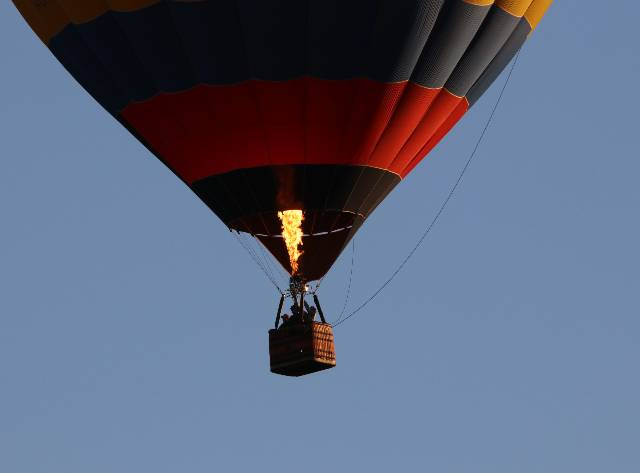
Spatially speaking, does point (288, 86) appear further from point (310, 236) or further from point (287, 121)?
point (310, 236)

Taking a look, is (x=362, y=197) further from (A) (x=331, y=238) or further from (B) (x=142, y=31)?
(B) (x=142, y=31)

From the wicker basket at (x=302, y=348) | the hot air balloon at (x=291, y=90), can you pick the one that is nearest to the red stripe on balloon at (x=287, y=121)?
the hot air balloon at (x=291, y=90)

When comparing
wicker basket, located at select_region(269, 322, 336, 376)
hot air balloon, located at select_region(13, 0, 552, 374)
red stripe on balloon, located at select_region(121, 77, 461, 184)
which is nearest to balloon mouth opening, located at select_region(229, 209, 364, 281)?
hot air balloon, located at select_region(13, 0, 552, 374)

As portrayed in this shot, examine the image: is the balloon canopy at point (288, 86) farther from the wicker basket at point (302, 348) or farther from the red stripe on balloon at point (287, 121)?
the wicker basket at point (302, 348)

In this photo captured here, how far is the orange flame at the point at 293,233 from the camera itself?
39.0 metres

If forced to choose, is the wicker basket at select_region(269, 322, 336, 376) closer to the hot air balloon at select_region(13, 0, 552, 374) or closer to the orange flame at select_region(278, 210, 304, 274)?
the hot air balloon at select_region(13, 0, 552, 374)

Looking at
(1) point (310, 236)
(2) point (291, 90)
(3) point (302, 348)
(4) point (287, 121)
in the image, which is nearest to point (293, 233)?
(1) point (310, 236)

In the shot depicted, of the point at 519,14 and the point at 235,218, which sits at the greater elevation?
the point at 519,14

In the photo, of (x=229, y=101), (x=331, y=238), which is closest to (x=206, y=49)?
(x=229, y=101)

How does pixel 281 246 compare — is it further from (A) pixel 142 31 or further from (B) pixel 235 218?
(A) pixel 142 31

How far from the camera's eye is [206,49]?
38.2 meters

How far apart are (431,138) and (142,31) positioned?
14.2ft

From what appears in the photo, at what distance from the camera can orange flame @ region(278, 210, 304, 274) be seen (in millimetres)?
39000

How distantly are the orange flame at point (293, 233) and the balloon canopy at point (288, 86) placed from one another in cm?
8
